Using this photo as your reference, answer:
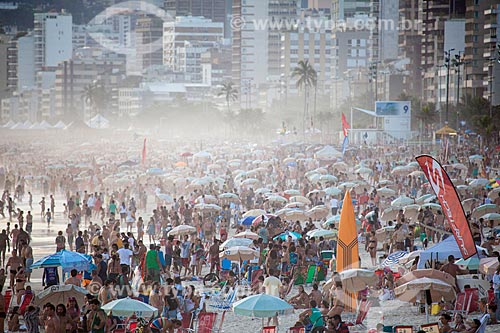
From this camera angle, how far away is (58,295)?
14.9 meters

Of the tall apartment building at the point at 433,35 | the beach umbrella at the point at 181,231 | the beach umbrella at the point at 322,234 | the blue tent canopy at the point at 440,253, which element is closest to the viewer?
the blue tent canopy at the point at 440,253

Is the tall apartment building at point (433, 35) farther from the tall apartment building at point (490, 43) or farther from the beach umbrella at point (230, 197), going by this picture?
the beach umbrella at point (230, 197)

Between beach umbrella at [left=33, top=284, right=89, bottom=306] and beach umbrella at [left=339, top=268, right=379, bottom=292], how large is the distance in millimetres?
3717

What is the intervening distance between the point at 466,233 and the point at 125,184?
2665cm

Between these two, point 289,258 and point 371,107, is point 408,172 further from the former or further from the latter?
point 371,107

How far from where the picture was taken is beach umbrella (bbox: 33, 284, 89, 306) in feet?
48.5

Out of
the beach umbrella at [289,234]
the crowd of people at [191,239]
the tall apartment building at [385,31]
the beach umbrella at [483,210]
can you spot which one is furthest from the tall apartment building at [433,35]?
the beach umbrella at [289,234]

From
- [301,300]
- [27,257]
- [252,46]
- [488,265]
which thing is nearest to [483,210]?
[488,265]

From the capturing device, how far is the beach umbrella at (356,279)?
15422 mm

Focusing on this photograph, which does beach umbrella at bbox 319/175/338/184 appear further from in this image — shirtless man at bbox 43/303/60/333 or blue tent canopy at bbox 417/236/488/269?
shirtless man at bbox 43/303/60/333

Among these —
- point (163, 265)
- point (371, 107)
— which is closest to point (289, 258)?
point (163, 265)

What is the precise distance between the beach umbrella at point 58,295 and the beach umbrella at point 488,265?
19.7 ft

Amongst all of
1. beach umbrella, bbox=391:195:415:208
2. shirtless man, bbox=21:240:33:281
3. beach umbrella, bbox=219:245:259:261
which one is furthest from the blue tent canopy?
beach umbrella, bbox=391:195:415:208

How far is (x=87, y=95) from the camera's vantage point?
184 meters
